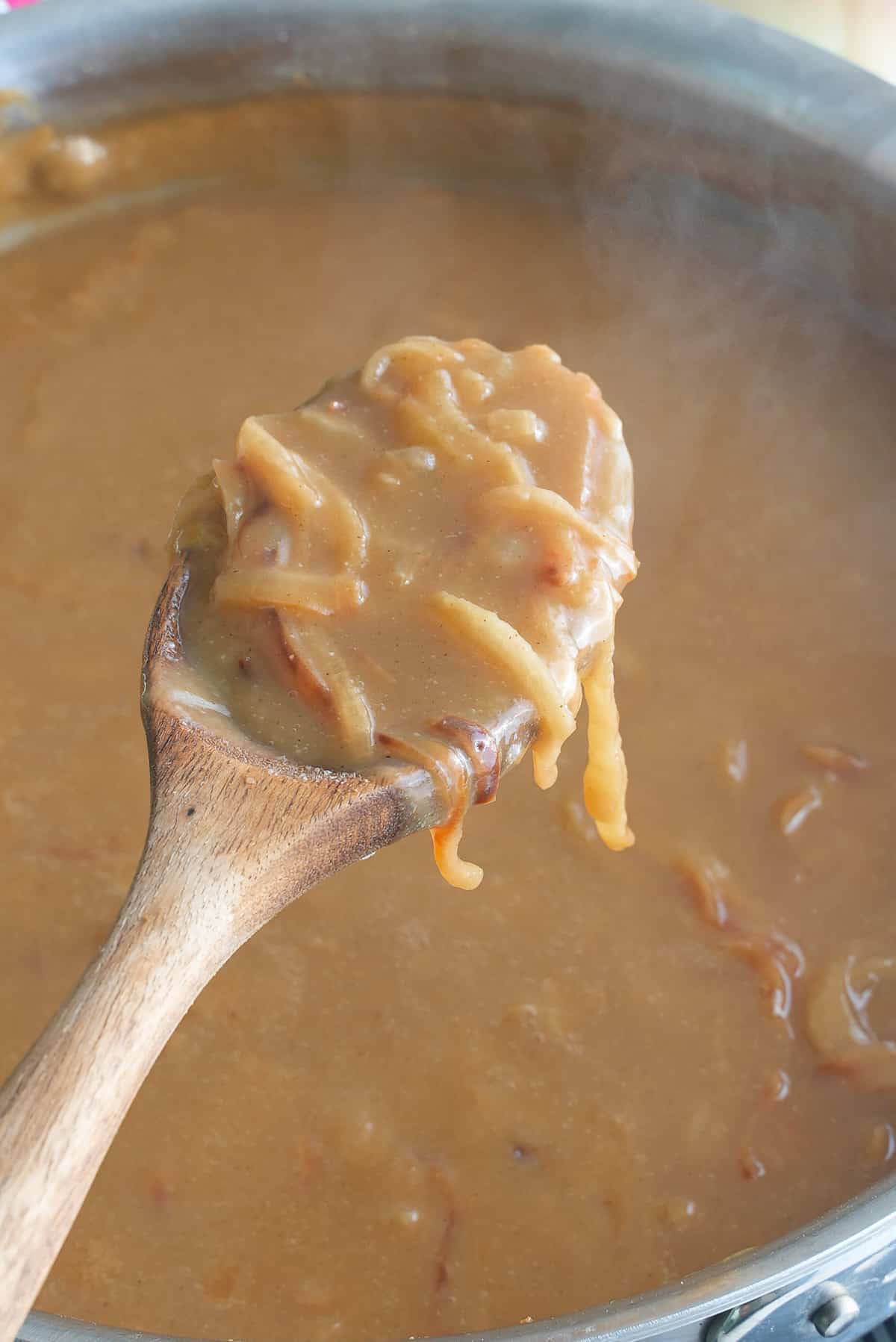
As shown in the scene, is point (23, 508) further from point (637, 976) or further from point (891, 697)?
point (891, 697)

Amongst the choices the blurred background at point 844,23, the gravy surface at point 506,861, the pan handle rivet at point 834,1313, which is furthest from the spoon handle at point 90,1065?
the blurred background at point 844,23

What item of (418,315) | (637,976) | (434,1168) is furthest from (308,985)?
(418,315)

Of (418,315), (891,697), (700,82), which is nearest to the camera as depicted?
(891,697)

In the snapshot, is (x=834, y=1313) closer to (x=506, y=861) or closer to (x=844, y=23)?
(x=506, y=861)

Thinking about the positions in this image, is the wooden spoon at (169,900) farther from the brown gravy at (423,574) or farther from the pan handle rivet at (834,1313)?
the pan handle rivet at (834,1313)

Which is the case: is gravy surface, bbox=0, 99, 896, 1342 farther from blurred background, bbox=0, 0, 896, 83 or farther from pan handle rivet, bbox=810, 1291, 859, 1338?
blurred background, bbox=0, 0, 896, 83

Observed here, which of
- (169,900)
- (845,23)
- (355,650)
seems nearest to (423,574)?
(355,650)
